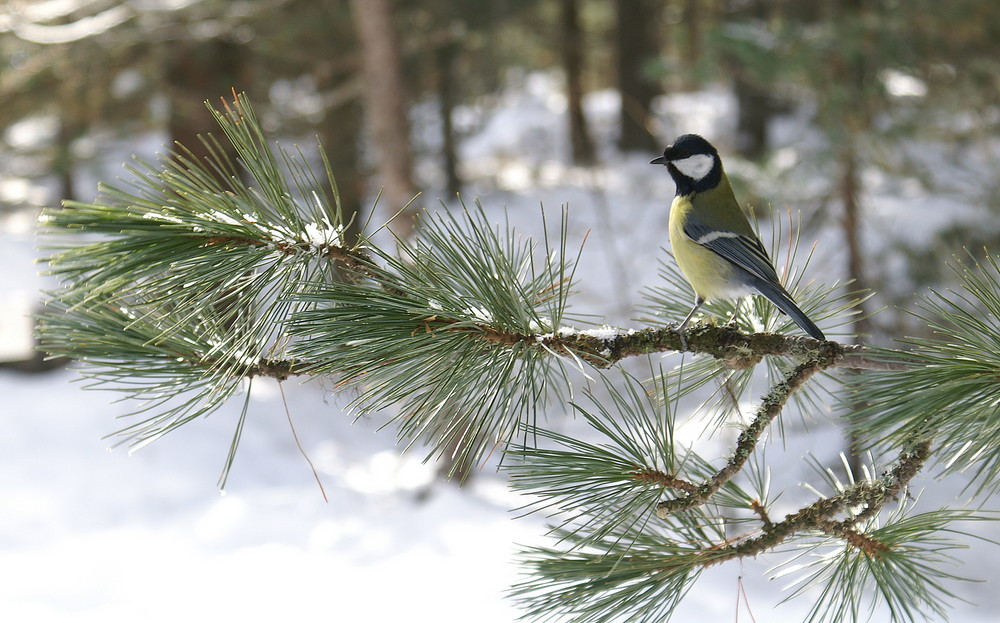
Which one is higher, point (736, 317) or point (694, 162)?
point (694, 162)

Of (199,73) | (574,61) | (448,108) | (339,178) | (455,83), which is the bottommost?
(339,178)

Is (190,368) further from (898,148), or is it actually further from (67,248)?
(898,148)

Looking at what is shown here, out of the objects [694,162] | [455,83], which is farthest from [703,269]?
[455,83]

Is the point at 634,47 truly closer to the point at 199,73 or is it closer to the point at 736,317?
the point at 199,73

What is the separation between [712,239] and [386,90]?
485cm

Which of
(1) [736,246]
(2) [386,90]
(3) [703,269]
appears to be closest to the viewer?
(3) [703,269]

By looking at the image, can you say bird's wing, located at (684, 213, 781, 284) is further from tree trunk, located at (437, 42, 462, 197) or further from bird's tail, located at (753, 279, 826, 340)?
tree trunk, located at (437, 42, 462, 197)

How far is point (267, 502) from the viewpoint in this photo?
668 cm

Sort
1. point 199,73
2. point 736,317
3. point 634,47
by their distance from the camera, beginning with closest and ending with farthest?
point 736,317
point 199,73
point 634,47

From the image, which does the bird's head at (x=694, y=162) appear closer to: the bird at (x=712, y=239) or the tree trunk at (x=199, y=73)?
the bird at (x=712, y=239)

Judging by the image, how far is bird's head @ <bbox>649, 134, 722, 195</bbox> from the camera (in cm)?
237

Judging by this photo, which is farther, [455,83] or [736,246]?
[455,83]

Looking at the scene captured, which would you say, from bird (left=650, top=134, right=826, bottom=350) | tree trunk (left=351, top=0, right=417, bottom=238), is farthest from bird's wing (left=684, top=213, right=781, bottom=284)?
tree trunk (left=351, top=0, right=417, bottom=238)

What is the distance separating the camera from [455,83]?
1158cm
